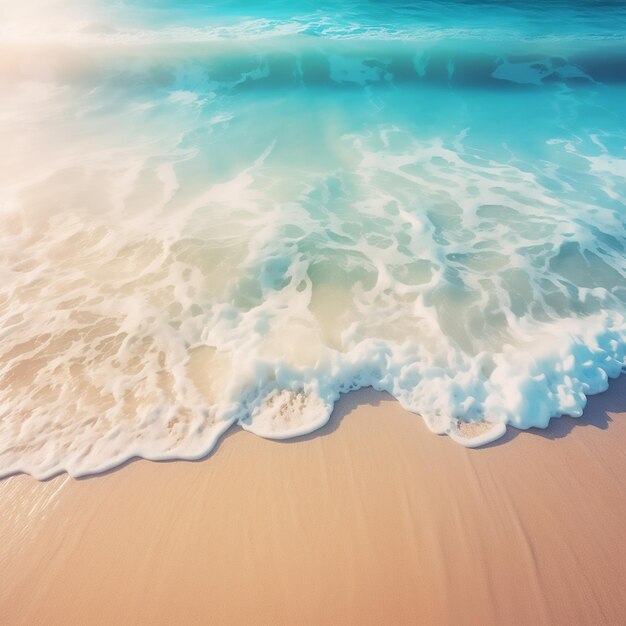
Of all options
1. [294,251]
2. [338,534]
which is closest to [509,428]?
[338,534]

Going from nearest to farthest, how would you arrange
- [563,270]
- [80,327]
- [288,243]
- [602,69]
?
[80,327]
[563,270]
[288,243]
[602,69]

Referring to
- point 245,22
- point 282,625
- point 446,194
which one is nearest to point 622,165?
point 446,194

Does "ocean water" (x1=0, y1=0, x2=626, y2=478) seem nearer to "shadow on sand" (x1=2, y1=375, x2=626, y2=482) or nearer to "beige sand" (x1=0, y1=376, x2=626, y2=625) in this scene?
"shadow on sand" (x1=2, y1=375, x2=626, y2=482)

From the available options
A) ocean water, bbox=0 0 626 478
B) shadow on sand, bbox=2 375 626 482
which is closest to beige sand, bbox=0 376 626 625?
shadow on sand, bbox=2 375 626 482

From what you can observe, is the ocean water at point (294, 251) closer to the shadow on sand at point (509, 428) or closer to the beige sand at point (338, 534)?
the shadow on sand at point (509, 428)

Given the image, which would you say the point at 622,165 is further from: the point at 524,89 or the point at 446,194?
the point at 524,89

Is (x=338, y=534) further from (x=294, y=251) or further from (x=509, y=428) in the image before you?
(x=294, y=251)
